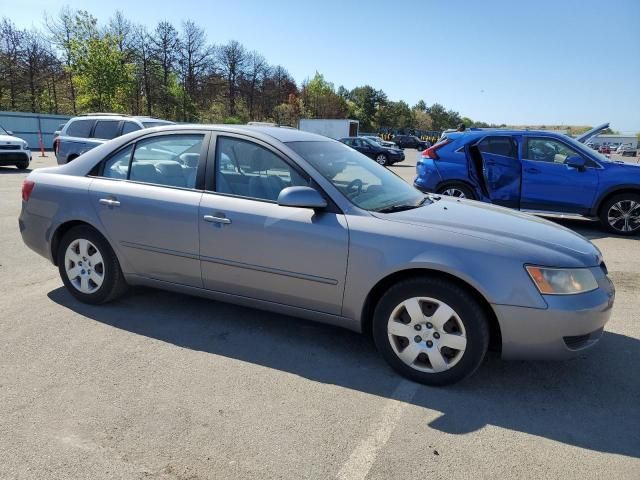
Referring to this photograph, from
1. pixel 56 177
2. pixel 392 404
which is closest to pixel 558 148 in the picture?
pixel 392 404

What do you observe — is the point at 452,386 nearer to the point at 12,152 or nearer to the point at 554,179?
the point at 554,179

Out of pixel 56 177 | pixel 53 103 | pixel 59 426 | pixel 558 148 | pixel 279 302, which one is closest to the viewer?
pixel 59 426

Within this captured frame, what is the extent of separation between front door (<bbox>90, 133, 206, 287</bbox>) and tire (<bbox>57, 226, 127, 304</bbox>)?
7.3 inches

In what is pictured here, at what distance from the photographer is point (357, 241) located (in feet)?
10.1

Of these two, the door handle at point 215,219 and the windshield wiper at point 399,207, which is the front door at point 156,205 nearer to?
the door handle at point 215,219

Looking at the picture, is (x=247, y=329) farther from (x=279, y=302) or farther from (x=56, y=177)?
(x=56, y=177)

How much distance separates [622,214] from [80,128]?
11.9m

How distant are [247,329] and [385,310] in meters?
1.28

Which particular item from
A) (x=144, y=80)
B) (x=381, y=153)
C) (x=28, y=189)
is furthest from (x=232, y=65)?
(x=28, y=189)

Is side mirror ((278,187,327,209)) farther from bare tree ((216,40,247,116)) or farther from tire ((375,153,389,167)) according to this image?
bare tree ((216,40,247,116))

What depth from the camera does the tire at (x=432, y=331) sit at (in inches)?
112

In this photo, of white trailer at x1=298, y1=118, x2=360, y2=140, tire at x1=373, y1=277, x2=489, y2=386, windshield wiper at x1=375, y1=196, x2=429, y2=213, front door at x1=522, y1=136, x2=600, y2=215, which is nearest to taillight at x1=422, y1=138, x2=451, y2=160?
front door at x1=522, y1=136, x2=600, y2=215

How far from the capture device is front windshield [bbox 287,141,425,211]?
11.2 feet

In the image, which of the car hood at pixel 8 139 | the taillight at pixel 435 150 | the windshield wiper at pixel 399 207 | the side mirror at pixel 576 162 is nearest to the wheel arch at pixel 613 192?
the side mirror at pixel 576 162
